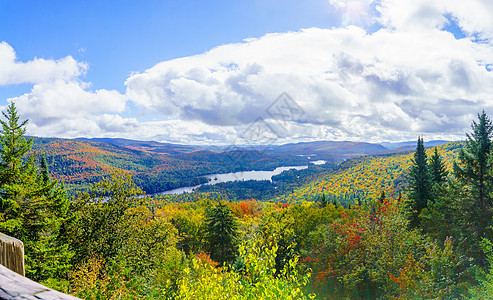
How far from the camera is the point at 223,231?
4100 centimetres

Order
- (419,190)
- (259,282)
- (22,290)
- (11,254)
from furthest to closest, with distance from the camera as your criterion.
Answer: (419,190), (259,282), (11,254), (22,290)

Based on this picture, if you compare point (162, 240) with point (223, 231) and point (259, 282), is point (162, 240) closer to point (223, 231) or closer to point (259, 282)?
point (259, 282)

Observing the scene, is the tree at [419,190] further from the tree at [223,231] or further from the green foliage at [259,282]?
the green foliage at [259,282]

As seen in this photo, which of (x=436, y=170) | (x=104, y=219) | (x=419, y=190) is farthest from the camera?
(x=436, y=170)

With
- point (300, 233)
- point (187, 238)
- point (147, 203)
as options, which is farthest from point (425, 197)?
point (187, 238)

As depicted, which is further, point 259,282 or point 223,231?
point 223,231

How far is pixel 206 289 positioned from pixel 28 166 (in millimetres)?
14515

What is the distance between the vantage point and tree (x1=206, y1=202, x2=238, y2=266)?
41.0 m

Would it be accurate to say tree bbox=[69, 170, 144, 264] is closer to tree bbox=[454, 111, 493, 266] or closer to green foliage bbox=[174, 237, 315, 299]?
green foliage bbox=[174, 237, 315, 299]

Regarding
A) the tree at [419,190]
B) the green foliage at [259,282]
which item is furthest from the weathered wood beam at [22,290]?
the tree at [419,190]

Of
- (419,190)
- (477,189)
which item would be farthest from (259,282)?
(419,190)

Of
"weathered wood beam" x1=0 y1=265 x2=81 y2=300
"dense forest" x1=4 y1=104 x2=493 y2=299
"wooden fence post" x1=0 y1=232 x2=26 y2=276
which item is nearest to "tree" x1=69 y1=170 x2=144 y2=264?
"dense forest" x1=4 y1=104 x2=493 y2=299

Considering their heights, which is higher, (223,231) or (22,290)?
(22,290)

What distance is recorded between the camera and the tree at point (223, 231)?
4100 cm
